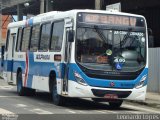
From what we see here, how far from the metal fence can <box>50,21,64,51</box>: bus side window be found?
9133 millimetres

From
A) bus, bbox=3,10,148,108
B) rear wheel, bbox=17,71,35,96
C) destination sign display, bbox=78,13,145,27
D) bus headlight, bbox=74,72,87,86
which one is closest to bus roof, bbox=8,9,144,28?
bus, bbox=3,10,148,108

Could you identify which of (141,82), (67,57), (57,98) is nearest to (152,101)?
(141,82)

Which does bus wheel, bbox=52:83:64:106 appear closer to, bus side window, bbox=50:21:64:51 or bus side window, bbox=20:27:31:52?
bus side window, bbox=50:21:64:51

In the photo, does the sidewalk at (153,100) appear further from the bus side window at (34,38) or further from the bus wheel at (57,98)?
the bus side window at (34,38)

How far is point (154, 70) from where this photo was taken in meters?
26.9

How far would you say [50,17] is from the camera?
1941cm

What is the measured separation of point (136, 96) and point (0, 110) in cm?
432

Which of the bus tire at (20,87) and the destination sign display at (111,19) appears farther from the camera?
the bus tire at (20,87)

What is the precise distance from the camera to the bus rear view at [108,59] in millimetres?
16672

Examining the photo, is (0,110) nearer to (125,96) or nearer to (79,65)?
(79,65)

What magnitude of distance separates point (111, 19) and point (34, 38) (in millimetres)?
4533

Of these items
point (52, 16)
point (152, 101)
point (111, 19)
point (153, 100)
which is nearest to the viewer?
point (111, 19)

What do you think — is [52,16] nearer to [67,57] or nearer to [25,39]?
[67,57]

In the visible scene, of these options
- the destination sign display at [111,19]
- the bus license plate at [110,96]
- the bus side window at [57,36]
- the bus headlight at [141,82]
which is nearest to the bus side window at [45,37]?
the bus side window at [57,36]
